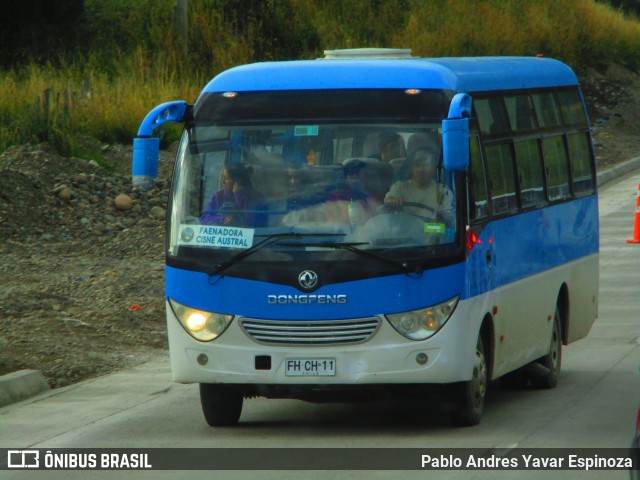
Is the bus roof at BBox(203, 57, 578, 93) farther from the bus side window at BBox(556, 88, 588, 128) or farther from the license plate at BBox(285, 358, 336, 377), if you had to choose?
the bus side window at BBox(556, 88, 588, 128)

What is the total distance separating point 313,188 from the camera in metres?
9.09

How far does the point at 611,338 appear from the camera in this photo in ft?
45.9

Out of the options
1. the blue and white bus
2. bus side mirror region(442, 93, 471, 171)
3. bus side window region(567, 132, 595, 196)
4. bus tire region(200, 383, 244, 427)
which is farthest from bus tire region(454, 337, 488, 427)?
bus side window region(567, 132, 595, 196)

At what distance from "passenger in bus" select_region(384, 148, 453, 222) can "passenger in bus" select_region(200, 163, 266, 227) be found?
884 millimetres

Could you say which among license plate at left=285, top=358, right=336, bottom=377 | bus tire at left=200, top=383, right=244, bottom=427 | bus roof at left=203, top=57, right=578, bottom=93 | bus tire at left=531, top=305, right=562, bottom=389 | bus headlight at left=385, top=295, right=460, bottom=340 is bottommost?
bus tire at left=531, top=305, right=562, bottom=389

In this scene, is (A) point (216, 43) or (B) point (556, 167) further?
(A) point (216, 43)

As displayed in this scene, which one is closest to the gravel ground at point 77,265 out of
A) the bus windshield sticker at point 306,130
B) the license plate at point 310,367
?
the license plate at point 310,367

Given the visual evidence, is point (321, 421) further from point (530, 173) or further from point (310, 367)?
point (530, 173)

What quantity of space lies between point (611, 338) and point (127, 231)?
27.0 ft

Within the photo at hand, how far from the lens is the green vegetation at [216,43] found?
80.9 ft

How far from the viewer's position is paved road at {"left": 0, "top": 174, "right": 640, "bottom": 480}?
8.84 meters

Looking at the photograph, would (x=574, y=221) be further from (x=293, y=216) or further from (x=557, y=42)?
(x=557, y=42)

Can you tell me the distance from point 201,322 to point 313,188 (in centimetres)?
118

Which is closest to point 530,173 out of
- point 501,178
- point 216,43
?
point 501,178
